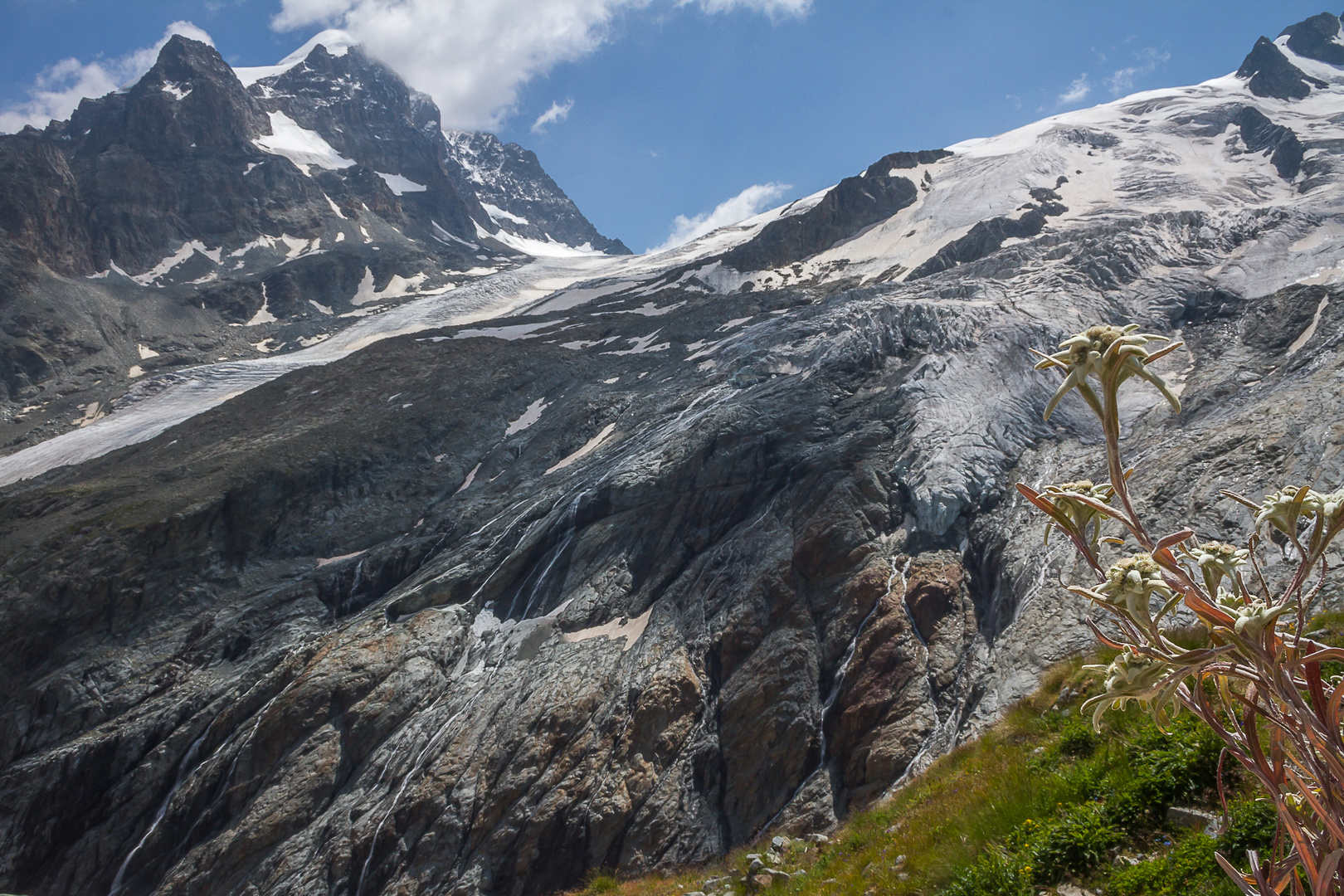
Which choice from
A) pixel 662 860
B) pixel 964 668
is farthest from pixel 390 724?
pixel 964 668

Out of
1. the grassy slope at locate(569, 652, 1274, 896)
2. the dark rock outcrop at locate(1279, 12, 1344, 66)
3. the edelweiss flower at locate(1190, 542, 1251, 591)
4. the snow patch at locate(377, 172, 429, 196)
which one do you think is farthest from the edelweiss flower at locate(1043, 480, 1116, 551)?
the snow patch at locate(377, 172, 429, 196)

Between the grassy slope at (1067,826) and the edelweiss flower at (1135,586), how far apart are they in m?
2.80

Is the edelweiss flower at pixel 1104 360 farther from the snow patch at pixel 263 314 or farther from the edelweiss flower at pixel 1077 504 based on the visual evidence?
the snow patch at pixel 263 314

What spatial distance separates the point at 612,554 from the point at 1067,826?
1902 cm

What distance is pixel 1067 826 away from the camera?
5625 millimetres

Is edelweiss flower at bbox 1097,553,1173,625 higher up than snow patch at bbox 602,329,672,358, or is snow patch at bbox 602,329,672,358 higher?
snow patch at bbox 602,329,672,358

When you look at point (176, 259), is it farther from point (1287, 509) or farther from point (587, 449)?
point (1287, 509)

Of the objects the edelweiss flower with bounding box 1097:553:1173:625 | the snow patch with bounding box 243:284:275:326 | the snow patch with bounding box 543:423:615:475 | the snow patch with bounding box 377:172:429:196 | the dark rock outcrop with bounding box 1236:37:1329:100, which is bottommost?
the edelweiss flower with bounding box 1097:553:1173:625

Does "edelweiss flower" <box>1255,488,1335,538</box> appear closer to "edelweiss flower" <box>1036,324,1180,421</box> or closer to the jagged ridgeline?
"edelweiss flower" <box>1036,324,1180,421</box>

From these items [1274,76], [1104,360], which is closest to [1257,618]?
[1104,360]

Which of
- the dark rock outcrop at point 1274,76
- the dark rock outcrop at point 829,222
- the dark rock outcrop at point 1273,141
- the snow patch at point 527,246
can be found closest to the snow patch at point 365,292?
the dark rock outcrop at point 829,222

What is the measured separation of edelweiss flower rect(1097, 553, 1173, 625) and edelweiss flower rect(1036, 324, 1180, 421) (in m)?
0.48

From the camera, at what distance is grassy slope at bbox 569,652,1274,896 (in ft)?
16.0

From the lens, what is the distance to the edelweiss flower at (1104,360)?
75.9 inches
